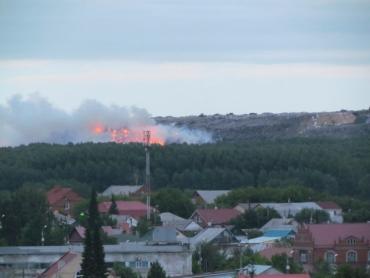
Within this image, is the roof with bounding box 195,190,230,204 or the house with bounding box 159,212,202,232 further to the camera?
the roof with bounding box 195,190,230,204

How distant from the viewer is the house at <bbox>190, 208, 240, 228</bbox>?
3662 inches

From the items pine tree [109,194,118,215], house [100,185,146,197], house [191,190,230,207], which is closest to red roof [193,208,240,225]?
pine tree [109,194,118,215]

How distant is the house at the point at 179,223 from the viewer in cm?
8894

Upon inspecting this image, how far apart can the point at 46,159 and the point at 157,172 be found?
839 centimetres

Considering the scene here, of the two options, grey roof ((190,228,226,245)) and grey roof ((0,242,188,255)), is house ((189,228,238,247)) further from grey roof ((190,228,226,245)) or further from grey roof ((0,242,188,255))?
grey roof ((0,242,188,255))

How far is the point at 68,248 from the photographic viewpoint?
67250mm

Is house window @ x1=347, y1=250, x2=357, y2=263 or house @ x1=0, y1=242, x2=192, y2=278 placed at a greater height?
house @ x1=0, y1=242, x2=192, y2=278

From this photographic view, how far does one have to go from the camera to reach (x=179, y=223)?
92.3m

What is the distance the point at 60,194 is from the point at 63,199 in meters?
1.97

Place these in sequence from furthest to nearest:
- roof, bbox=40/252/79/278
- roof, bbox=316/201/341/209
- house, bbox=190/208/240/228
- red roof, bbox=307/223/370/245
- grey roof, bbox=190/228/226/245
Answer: roof, bbox=316/201/341/209 → house, bbox=190/208/240/228 → grey roof, bbox=190/228/226/245 → red roof, bbox=307/223/370/245 → roof, bbox=40/252/79/278

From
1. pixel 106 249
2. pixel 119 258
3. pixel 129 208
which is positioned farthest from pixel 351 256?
pixel 129 208

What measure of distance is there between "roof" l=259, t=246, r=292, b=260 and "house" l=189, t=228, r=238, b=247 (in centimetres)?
350

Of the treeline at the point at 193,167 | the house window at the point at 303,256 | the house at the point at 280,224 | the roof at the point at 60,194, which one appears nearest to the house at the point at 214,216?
the house at the point at 280,224

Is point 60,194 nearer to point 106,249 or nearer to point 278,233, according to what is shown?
point 278,233
